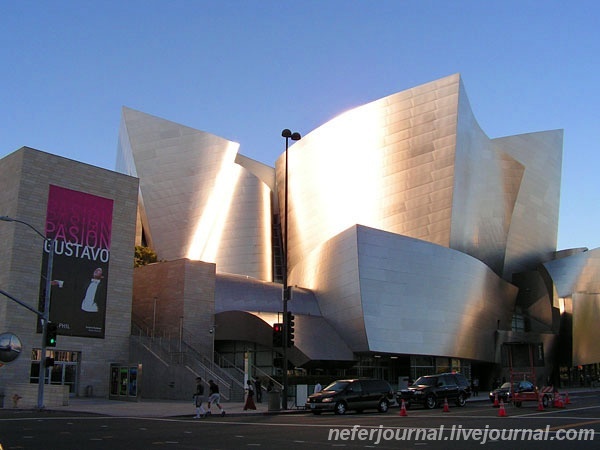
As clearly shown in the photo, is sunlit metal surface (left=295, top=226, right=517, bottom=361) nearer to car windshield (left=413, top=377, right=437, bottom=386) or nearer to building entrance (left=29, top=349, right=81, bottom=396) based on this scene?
car windshield (left=413, top=377, right=437, bottom=386)

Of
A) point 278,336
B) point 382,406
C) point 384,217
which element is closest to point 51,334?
point 278,336

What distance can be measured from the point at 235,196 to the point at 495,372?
31114 millimetres

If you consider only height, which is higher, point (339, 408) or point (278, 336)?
point (278, 336)

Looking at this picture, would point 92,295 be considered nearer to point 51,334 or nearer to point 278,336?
point 51,334

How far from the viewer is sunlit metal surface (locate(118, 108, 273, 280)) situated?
65.9 m

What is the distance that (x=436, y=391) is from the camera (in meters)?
30.5

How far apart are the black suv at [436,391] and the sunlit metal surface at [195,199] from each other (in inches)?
1409

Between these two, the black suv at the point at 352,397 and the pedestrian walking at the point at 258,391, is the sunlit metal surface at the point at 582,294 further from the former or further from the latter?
the black suv at the point at 352,397

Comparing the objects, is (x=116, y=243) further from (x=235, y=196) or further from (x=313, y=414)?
(x=235, y=196)

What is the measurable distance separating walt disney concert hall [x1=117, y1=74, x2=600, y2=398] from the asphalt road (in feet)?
57.6

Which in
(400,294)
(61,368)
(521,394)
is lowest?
(521,394)

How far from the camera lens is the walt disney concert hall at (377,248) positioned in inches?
1873

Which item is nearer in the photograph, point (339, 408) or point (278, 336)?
point (339, 408)

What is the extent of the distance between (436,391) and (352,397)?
513cm
